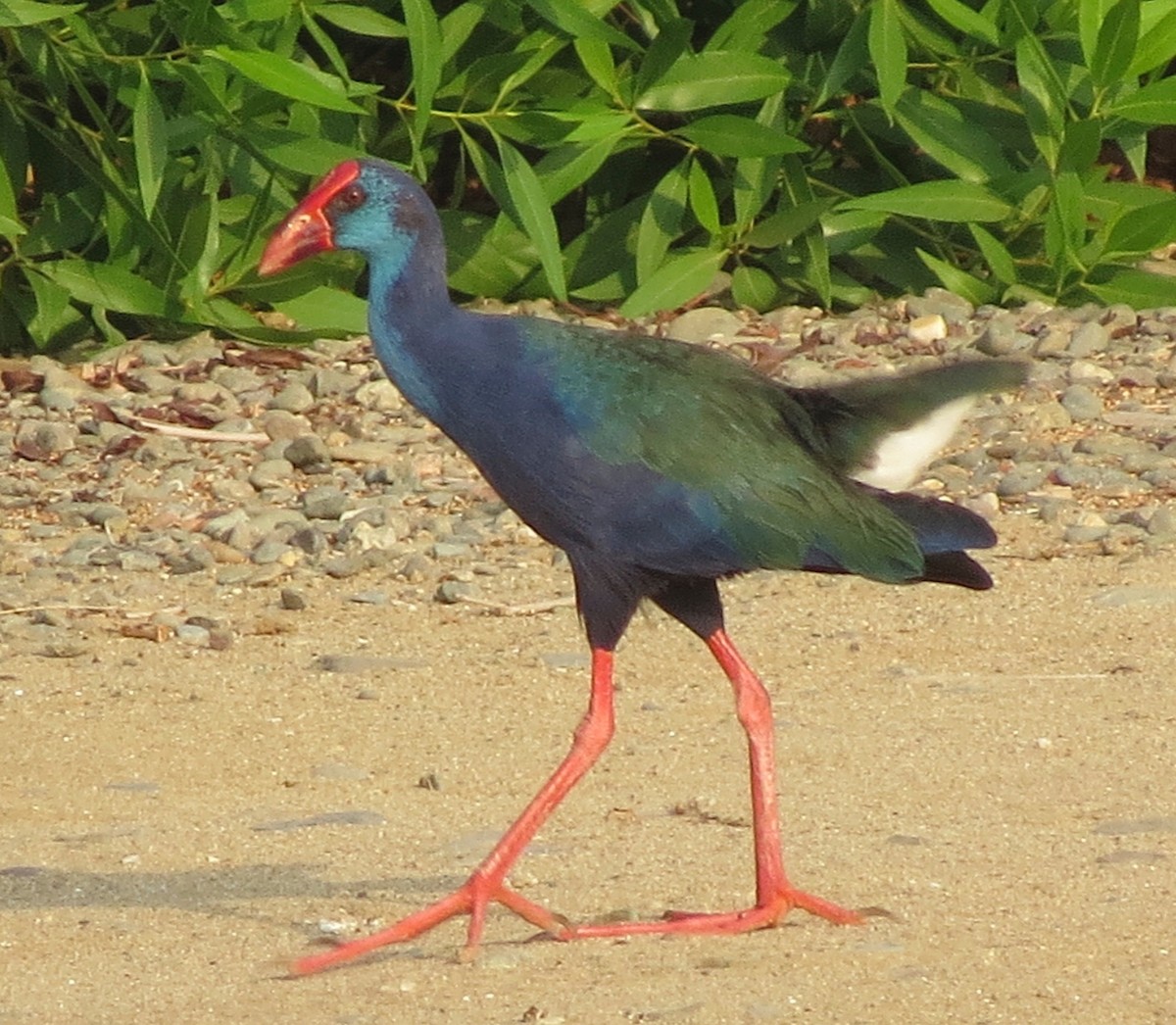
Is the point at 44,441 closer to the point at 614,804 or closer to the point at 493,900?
the point at 614,804

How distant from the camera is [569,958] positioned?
421 centimetres

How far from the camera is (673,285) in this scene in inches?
334

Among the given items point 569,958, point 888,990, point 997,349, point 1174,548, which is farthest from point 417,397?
point 997,349

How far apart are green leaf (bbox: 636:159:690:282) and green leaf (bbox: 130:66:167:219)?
1.75 m

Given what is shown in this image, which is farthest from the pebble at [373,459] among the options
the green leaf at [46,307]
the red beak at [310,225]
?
the red beak at [310,225]

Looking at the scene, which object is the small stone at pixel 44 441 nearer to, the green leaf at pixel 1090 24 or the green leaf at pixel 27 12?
the green leaf at pixel 27 12

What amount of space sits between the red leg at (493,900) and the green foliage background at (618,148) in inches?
142

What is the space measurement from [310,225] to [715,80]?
3849 millimetres

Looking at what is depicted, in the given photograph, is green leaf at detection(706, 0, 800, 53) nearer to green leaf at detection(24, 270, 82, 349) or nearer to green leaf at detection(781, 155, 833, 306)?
green leaf at detection(781, 155, 833, 306)

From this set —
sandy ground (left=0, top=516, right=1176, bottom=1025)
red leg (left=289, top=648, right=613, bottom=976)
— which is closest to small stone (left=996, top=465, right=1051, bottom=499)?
sandy ground (left=0, top=516, right=1176, bottom=1025)

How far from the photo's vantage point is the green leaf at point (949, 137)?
27.7 ft

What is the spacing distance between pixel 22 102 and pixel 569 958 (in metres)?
5.00

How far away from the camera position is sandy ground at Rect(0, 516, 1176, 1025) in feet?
13.3

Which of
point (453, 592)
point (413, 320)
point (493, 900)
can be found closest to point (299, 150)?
→ point (453, 592)
